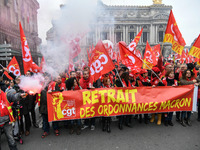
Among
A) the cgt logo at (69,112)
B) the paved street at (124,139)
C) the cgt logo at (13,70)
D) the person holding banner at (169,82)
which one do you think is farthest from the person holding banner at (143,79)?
the cgt logo at (13,70)

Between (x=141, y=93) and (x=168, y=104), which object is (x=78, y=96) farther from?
(x=168, y=104)

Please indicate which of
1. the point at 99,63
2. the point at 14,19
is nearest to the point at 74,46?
the point at 99,63

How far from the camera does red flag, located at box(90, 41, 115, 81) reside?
13.7ft

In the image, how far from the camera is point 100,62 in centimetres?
425

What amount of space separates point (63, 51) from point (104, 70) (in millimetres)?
2635

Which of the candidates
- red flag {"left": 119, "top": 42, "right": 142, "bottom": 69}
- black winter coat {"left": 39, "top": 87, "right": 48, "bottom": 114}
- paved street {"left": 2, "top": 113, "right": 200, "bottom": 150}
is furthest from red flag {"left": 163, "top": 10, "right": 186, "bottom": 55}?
black winter coat {"left": 39, "top": 87, "right": 48, "bottom": 114}

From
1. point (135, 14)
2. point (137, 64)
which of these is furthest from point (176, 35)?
point (135, 14)

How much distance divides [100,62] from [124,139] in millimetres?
2243

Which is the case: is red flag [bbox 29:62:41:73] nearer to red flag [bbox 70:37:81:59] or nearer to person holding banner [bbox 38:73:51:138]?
person holding banner [bbox 38:73:51:138]

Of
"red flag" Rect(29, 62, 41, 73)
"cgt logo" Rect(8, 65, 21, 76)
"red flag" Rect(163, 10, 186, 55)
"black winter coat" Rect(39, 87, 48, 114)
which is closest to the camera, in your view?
"black winter coat" Rect(39, 87, 48, 114)

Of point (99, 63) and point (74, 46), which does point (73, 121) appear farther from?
point (74, 46)

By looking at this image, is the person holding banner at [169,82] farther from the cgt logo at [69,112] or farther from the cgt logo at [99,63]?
the cgt logo at [69,112]

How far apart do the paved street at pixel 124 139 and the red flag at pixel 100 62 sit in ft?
5.70

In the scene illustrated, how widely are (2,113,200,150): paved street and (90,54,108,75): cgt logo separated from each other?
1.87 meters
